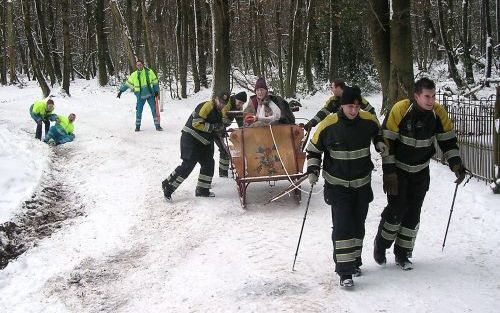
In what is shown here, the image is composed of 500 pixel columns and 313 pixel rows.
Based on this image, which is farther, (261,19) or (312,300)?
(261,19)

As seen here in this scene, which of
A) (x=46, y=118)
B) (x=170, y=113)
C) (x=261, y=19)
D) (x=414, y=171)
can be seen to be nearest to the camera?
(x=414, y=171)

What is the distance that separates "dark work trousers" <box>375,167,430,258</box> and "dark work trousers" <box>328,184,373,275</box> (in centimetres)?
32

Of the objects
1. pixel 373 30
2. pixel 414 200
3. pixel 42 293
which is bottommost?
pixel 42 293

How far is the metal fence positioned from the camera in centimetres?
842

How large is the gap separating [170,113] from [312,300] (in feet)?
47.8

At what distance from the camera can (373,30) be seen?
1284 cm

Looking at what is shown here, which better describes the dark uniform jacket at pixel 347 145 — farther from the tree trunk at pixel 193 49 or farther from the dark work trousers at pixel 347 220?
the tree trunk at pixel 193 49

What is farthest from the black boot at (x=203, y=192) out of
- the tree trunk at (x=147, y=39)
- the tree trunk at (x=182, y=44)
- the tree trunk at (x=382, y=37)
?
the tree trunk at (x=182, y=44)

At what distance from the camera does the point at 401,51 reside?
10977mm

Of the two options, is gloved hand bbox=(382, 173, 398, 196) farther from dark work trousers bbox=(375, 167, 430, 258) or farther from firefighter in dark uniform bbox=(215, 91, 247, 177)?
firefighter in dark uniform bbox=(215, 91, 247, 177)

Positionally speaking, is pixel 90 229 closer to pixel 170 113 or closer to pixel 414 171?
pixel 414 171

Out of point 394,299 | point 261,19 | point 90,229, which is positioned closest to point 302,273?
point 394,299

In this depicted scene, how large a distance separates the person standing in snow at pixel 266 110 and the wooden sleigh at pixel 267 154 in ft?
1.21

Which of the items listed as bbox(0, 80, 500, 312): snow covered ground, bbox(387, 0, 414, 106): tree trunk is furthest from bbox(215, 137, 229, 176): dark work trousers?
bbox(387, 0, 414, 106): tree trunk
